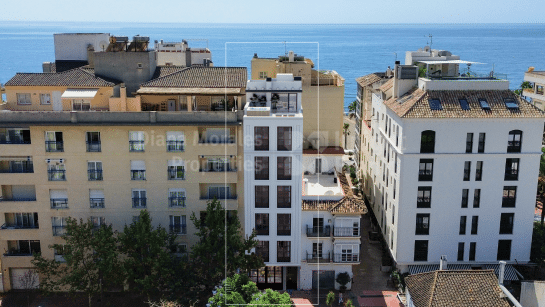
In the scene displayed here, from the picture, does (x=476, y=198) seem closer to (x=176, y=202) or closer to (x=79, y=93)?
(x=176, y=202)

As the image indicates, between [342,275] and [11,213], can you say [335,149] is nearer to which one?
[342,275]

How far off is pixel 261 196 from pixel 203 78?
10.4 metres

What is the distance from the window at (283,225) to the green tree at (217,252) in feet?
9.51

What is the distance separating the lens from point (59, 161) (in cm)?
3938

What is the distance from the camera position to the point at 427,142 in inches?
1623

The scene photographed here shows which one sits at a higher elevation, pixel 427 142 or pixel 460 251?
pixel 427 142

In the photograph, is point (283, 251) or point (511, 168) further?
→ point (511, 168)

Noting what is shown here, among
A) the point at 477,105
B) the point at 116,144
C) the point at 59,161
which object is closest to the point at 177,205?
the point at 116,144

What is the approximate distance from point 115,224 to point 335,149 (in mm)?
21074

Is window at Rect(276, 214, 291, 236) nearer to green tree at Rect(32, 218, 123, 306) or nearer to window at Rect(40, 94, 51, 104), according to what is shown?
green tree at Rect(32, 218, 123, 306)

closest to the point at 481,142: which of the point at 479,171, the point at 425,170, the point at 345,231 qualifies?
the point at 479,171

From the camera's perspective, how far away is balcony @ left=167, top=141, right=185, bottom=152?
39438 millimetres

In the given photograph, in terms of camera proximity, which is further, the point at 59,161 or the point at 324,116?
the point at 324,116

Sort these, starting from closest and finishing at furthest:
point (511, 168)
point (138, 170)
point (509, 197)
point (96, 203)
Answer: point (138, 170)
point (96, 203)
point (511, 168)
point (509, 197)
